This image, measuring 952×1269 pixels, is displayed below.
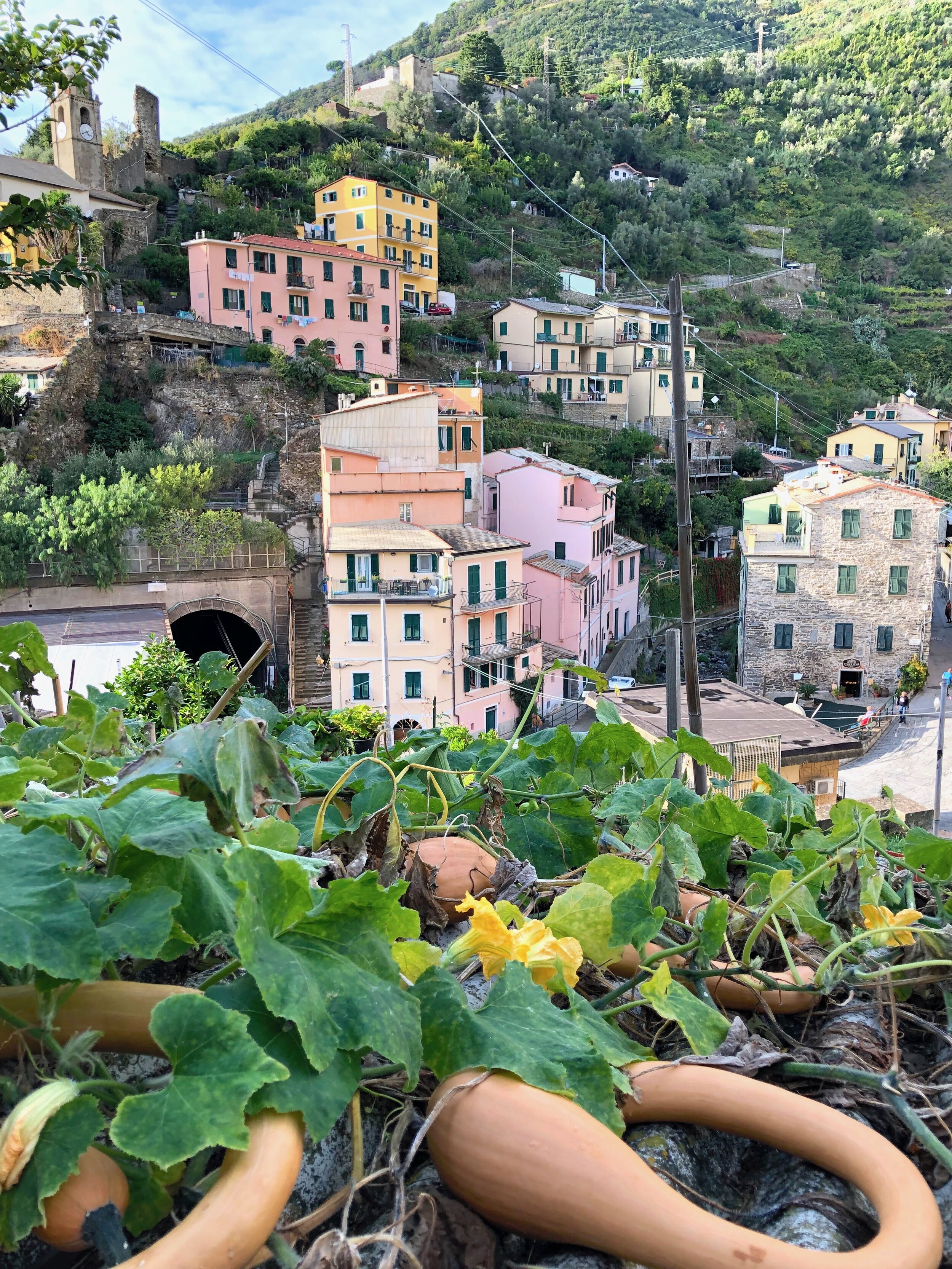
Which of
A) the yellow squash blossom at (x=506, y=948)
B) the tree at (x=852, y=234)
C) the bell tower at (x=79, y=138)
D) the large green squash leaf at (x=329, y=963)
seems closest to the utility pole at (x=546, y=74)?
the tree at (x=852, y=234)

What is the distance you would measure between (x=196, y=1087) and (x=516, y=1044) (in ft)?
0.87

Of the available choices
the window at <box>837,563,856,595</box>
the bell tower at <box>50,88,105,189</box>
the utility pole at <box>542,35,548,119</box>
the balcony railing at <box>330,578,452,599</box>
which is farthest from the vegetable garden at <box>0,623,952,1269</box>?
Answer: the utility pole at <box>542,35,548,119</box>

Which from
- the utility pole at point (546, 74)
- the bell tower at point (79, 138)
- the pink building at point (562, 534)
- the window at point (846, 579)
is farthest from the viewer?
the utility pole at point (546, 74)

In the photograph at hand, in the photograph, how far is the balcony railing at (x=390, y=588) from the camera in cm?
1742

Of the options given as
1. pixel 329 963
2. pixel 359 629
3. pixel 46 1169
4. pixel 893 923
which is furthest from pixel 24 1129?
pixel 359 629

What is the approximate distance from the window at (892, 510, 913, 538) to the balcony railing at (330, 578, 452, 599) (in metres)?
10.9

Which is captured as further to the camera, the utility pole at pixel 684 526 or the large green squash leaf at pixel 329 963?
the utility pole at pixel 684 526

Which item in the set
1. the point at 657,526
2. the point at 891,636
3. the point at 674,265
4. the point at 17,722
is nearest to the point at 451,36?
the point at 674,265

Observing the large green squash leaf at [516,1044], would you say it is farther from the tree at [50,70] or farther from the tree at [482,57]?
the tree at [482,57]

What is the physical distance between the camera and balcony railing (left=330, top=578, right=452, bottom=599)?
686 inches

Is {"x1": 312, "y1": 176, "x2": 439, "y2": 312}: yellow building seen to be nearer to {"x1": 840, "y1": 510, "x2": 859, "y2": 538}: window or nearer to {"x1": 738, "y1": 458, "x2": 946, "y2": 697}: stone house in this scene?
{"x1": 738, "y1": 458, "x2": 946, "y2": 697}: stone house

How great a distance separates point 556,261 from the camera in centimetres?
4762

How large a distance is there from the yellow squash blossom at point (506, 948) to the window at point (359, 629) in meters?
16.6

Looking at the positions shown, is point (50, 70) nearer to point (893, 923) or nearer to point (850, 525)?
point (893, 923)
